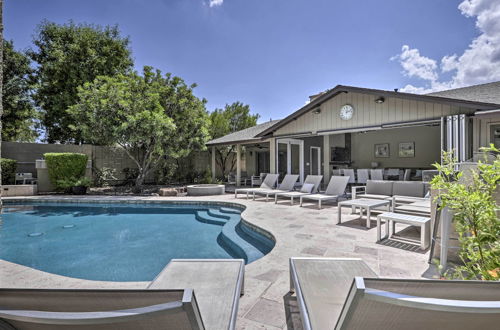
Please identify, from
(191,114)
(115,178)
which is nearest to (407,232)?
(191,114)

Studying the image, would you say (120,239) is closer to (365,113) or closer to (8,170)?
(365,113)

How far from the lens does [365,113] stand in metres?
9.63

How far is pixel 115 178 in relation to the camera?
15156mm

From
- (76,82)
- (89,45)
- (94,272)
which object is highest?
(89,45)

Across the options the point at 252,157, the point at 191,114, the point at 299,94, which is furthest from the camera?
the point at 299,94

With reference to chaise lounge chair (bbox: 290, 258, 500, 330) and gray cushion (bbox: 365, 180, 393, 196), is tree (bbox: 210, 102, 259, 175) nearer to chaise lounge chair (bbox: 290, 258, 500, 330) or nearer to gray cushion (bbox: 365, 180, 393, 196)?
gray cushion (bbox: 365, 180, 393, 196)

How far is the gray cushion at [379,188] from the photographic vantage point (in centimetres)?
753

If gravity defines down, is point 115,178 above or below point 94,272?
above

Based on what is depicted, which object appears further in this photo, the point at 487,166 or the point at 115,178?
the point at 115,178

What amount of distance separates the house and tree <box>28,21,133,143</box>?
11.6m

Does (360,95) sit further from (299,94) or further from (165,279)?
(299,94)

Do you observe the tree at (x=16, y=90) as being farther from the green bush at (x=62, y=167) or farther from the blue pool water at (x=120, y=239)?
the blue pool water at (x=120, y=239)

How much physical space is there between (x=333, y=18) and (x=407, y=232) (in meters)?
9.38

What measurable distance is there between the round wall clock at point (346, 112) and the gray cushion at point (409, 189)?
145 inches
